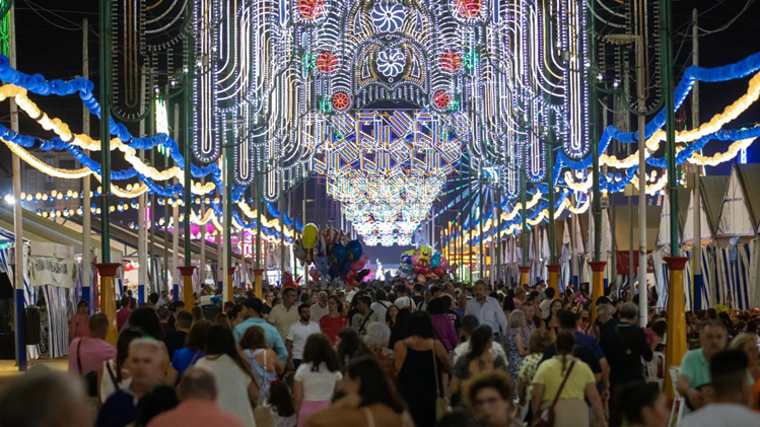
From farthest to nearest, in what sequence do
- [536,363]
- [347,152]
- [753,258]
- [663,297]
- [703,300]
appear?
[347,152] < [663,297] < [703,300] < [753,258] < [536,363]

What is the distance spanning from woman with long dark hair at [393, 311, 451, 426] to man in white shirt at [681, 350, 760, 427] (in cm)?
348

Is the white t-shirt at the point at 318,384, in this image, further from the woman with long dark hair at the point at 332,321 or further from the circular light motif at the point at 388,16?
the circular light motif at the point at 388,16

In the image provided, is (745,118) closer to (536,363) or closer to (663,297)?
(663,297)

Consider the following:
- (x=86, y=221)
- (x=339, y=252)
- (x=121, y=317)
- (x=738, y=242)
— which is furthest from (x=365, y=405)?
(x=339, y=252)

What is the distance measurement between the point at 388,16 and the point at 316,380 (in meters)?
42.2

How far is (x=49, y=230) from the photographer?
2958 centimetres

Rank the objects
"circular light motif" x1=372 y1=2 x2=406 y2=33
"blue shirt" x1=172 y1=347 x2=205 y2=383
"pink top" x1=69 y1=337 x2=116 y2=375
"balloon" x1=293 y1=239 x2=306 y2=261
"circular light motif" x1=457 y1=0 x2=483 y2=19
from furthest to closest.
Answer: "circular light motif" x1=372 y1=2 x2=406 y2=33
"circular light motif" x1=457 y1=0 x2=483 y2=19
"balloon" x1=293 y1=239 x2=306 y2=261
"pink top" x1=69 y1=337 x2=116 y2=375
"blue shirt" x1=172 y1=347 x2=205 y2=383

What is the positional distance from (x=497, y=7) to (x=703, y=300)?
42.2 feet

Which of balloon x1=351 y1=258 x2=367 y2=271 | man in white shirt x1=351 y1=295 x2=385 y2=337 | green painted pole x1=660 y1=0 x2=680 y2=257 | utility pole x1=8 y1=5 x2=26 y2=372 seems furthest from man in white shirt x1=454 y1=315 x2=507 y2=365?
balloon x1=351 y1=258 x2=367 y2=271

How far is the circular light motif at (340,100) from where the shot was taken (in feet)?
192

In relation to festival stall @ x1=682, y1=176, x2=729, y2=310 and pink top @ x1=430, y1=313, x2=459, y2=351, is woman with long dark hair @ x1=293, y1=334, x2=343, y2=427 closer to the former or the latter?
pink top @ x1=430, y1=313, x2=459, y2=351

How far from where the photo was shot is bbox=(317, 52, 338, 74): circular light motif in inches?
2031

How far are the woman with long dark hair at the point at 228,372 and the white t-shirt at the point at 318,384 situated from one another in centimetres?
55

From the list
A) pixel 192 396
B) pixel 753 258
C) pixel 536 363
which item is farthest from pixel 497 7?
pixel 192 396
